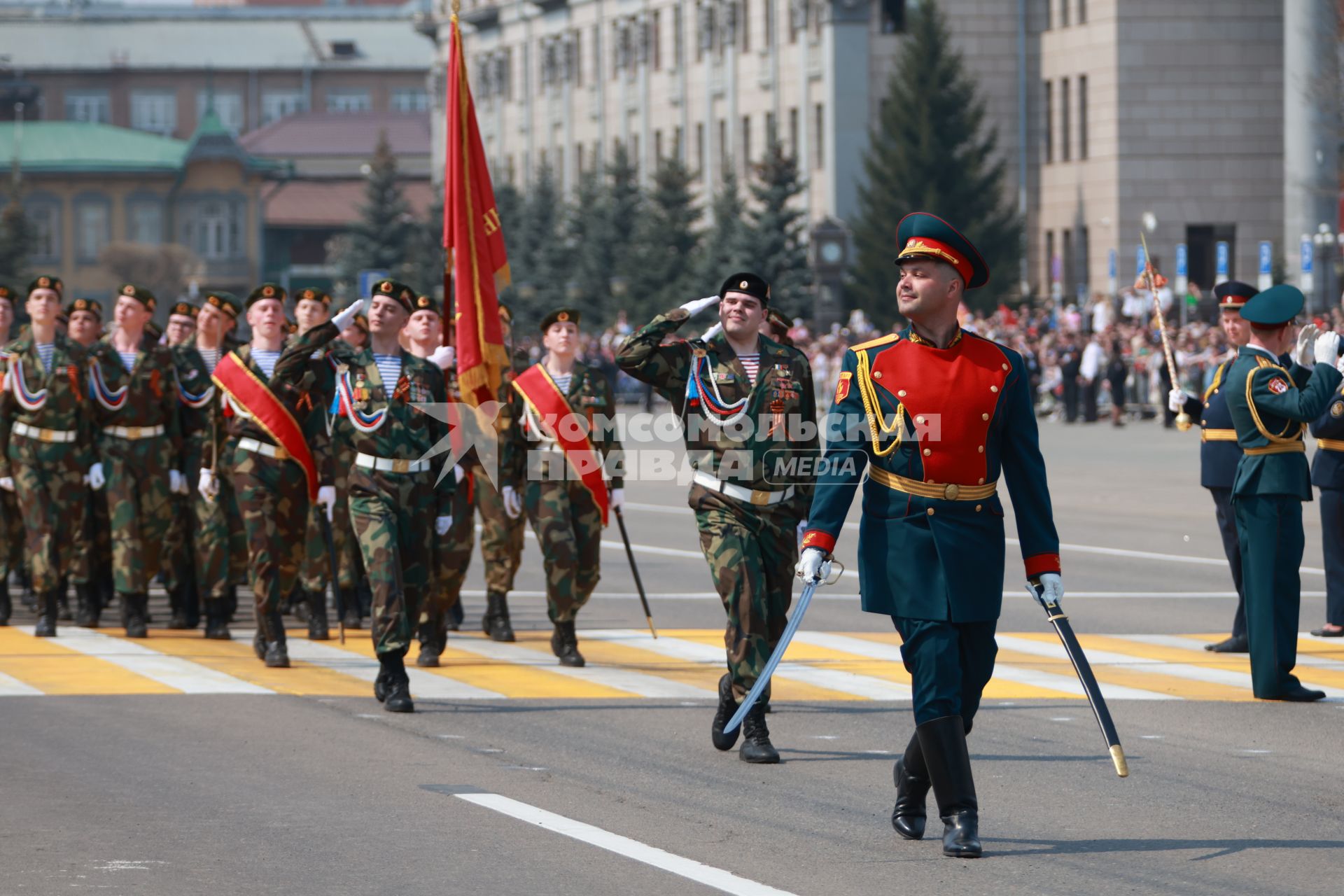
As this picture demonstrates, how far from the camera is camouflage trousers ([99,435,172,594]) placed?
15.3 metres

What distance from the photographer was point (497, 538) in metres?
15.3

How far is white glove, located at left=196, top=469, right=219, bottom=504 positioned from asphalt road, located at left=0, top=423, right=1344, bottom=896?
6.99 feet

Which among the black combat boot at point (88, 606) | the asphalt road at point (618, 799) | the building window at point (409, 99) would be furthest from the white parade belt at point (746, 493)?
the building window at point (409, 99)

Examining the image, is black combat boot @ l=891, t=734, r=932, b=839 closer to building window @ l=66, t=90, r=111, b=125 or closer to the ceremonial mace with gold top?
the ceremonial mace with gold top

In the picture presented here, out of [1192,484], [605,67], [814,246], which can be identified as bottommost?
[1192,484]

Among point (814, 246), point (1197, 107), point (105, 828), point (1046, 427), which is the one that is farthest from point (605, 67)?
point (105, 828)

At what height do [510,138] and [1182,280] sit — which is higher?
[510,138]

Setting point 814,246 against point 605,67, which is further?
point 605,67

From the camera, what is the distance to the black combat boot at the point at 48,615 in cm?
1522

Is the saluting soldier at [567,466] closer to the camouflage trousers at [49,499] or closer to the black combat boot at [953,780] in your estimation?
the camouflage trousers at [49,499]

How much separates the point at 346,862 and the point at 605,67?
292 feet

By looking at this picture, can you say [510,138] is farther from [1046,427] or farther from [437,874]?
[437,874]

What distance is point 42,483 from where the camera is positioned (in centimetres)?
1548

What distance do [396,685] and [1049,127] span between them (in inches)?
2622
